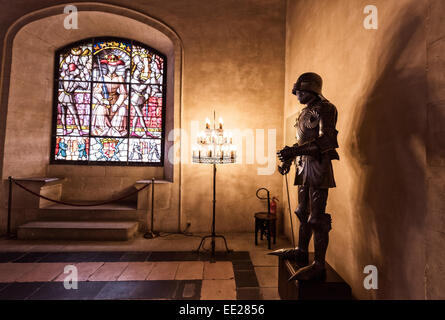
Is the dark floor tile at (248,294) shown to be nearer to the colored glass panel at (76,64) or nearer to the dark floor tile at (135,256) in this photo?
the dark floor tile at (135,256)

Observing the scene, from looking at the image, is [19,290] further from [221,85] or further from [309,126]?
[221,85]

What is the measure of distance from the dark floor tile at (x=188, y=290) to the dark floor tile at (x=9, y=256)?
2.58 m

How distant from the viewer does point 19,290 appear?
242cm

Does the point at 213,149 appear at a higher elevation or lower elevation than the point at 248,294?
higher

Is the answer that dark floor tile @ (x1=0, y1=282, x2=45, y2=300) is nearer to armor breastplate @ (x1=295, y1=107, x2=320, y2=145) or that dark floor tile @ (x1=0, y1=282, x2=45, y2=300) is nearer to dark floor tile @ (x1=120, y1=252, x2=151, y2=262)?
dark floor tile @ (x1=120, y1=252, x2=151, y2=262)

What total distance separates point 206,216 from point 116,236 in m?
1.64

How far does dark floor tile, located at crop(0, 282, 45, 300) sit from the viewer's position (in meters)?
2.29

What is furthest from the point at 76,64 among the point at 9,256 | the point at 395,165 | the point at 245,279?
the point at 395,165

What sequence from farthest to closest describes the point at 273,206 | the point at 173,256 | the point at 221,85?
the point at 221,85 → the point at 273,206 → the point at 173,256

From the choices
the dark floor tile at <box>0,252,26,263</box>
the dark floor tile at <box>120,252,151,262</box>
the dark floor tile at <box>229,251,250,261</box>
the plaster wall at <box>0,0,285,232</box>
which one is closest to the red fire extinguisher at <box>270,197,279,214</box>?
the plaster wall at <box>0,0,285,232</box>

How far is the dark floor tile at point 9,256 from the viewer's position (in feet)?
10.3

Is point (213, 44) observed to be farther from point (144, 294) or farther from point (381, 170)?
point (144, 294)

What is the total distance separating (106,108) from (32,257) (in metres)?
3.27

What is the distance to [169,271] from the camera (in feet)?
9.40
